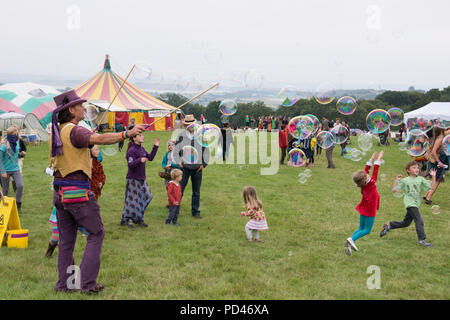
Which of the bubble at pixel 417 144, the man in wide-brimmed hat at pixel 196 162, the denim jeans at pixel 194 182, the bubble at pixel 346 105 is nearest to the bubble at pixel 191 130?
the man in wide-brimmed hat at pixel 196 162

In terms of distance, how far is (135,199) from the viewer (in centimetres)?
728

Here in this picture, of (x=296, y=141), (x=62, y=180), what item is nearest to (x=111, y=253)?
(x=62, y=180)

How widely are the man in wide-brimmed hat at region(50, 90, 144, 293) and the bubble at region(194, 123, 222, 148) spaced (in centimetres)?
381

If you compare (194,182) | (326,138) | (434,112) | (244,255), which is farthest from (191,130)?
(434,112)

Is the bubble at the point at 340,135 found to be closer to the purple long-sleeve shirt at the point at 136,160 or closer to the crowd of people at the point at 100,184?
the crowd of people at the point at 100,184

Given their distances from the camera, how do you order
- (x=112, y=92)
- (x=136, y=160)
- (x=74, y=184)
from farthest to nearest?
(x=112, y=92), (x=136, y=160), (x=74, y=184)

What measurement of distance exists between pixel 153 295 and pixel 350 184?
9161 millimetres

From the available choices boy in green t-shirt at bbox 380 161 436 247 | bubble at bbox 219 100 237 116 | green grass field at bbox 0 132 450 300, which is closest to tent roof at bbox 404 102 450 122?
green grass field at bbox 0 132 450 300

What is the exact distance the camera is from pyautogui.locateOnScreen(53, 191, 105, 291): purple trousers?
434 cm

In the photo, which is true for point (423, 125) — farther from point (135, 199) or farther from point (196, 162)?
point (135, 199)

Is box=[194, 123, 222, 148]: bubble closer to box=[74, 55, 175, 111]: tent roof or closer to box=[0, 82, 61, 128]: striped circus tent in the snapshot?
box=[0, 82, 61, 128]: striped circus tent

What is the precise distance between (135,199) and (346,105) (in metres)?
6.33

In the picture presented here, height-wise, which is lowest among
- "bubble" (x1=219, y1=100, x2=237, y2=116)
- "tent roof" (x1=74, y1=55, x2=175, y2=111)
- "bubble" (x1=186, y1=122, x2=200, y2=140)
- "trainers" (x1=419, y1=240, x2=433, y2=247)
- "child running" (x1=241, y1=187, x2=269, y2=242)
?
"trainers" (x1=419, y1=240, x2=433, y2=247)

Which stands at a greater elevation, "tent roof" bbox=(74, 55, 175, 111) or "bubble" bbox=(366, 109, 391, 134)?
"tent roof" bbox=(74, 55, 175, 111)
